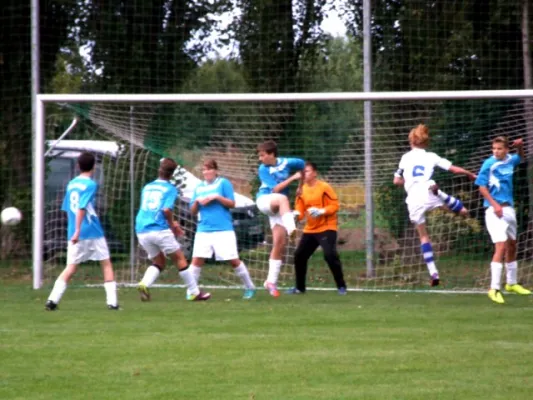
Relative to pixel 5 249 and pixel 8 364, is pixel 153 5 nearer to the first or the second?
pixel 5 249

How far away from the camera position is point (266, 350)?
9000 mm

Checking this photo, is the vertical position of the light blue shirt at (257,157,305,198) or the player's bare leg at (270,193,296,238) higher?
the light blue shirt at (257,157,305,198)

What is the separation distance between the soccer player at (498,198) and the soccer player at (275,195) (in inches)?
94.0

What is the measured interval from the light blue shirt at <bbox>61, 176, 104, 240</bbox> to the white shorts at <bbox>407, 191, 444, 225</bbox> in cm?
379

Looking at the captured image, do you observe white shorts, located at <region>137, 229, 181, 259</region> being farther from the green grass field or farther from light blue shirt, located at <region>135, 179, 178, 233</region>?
the green grass field

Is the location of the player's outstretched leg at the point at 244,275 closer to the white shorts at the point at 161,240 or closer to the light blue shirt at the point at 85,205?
the white shorts at the point at 161,240

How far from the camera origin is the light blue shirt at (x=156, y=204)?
44.0ft

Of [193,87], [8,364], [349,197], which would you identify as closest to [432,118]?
[349,197]

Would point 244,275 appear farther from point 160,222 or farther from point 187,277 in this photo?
point 160,222

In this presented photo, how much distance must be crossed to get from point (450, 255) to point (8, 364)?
828 cm

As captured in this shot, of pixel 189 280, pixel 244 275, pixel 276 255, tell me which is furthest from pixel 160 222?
pixel 276 255

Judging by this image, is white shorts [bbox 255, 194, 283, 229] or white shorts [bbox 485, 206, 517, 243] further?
white shorts [bbox 255, 194, 283, 229]

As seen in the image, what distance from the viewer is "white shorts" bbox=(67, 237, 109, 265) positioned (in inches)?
492

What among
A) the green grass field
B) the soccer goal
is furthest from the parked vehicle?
the green grass field
